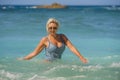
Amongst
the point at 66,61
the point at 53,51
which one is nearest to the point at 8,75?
the point at 53,51

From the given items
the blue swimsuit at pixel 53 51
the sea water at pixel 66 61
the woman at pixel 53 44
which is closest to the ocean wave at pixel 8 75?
the sea water at pixel 66 61

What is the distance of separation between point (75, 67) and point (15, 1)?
754 millimetres

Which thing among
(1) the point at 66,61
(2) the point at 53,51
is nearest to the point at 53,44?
(2) the point at 53,51

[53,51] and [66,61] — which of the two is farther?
[66,61]

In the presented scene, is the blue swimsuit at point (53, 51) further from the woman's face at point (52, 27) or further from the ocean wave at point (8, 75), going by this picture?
the ocean wave at point (8, 75)

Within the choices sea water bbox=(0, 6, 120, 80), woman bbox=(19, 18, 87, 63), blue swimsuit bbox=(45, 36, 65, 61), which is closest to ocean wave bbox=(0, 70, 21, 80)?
sea water bbox=(0, 6, 120, 80)

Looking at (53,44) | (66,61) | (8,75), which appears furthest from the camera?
(66,61)

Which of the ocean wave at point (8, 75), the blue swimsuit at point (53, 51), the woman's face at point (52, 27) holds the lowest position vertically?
the ocean wave at point (8, 75)

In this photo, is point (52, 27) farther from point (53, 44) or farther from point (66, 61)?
point (66, 61)

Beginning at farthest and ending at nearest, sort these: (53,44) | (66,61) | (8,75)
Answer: (66,61) → (53,44) → (8,75)

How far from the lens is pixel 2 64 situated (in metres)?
2.29

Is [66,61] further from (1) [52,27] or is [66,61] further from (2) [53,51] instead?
(1) [52,27]

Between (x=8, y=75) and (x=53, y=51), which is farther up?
(x=53, y=51)

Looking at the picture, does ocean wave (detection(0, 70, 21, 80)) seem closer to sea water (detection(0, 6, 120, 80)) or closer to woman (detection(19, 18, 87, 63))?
sea water (detection(0, 6, 120, 80))
